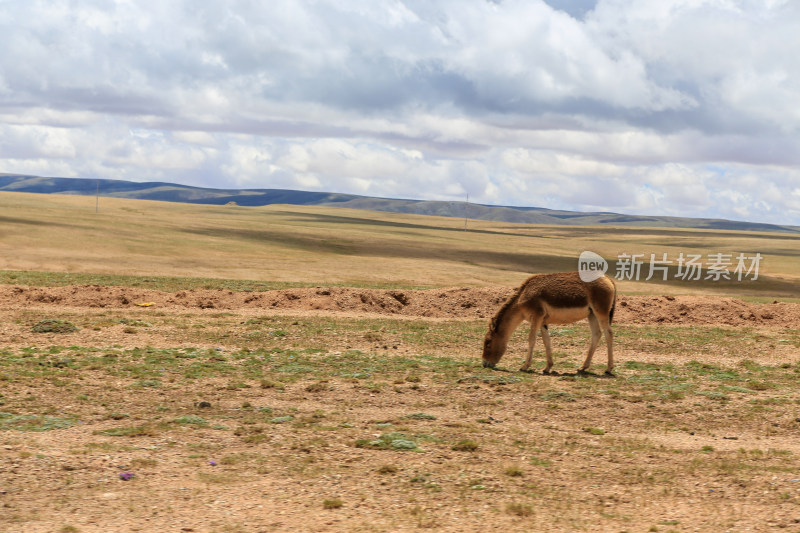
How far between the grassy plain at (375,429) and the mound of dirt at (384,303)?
363cm

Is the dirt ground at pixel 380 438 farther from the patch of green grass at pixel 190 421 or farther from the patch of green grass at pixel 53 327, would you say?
the patch of green grass at pixel 53 327

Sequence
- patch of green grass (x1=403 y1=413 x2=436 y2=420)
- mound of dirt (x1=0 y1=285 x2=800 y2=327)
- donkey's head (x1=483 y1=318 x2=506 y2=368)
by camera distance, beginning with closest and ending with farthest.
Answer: patch of green grass (x1=403 y1=413 x2=436 y2=420) → donkey's head (x1=483 y1=318 x2=506 y2=368) → mound of dirt (x1=0 y1=285 x2=800 y2=327)

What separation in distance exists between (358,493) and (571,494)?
113 inches

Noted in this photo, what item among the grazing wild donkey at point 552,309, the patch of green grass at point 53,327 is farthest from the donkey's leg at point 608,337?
the patch of green grass at point 53,327

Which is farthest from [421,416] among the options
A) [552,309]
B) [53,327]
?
[53,327]

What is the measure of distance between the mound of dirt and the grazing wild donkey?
1318 centimetres

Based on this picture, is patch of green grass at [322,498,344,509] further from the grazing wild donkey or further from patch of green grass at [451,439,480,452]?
the grazing wild donkey

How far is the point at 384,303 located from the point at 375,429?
21006mm

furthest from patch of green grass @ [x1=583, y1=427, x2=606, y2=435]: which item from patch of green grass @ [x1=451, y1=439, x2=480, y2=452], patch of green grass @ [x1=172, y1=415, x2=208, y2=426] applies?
patch of green grass @ [x1=172, y1=415, x2=208, y2=426]

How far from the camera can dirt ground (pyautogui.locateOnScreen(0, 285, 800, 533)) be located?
9.34 metres

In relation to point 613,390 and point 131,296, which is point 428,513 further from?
point 131,296

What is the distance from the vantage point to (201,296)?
33.9 meters

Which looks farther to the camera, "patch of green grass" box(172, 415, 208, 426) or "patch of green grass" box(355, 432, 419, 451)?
"patch of green grass" box(172, 415, 208, 426)

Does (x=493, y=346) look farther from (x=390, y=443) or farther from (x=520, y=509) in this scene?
(x=520, y=509)
